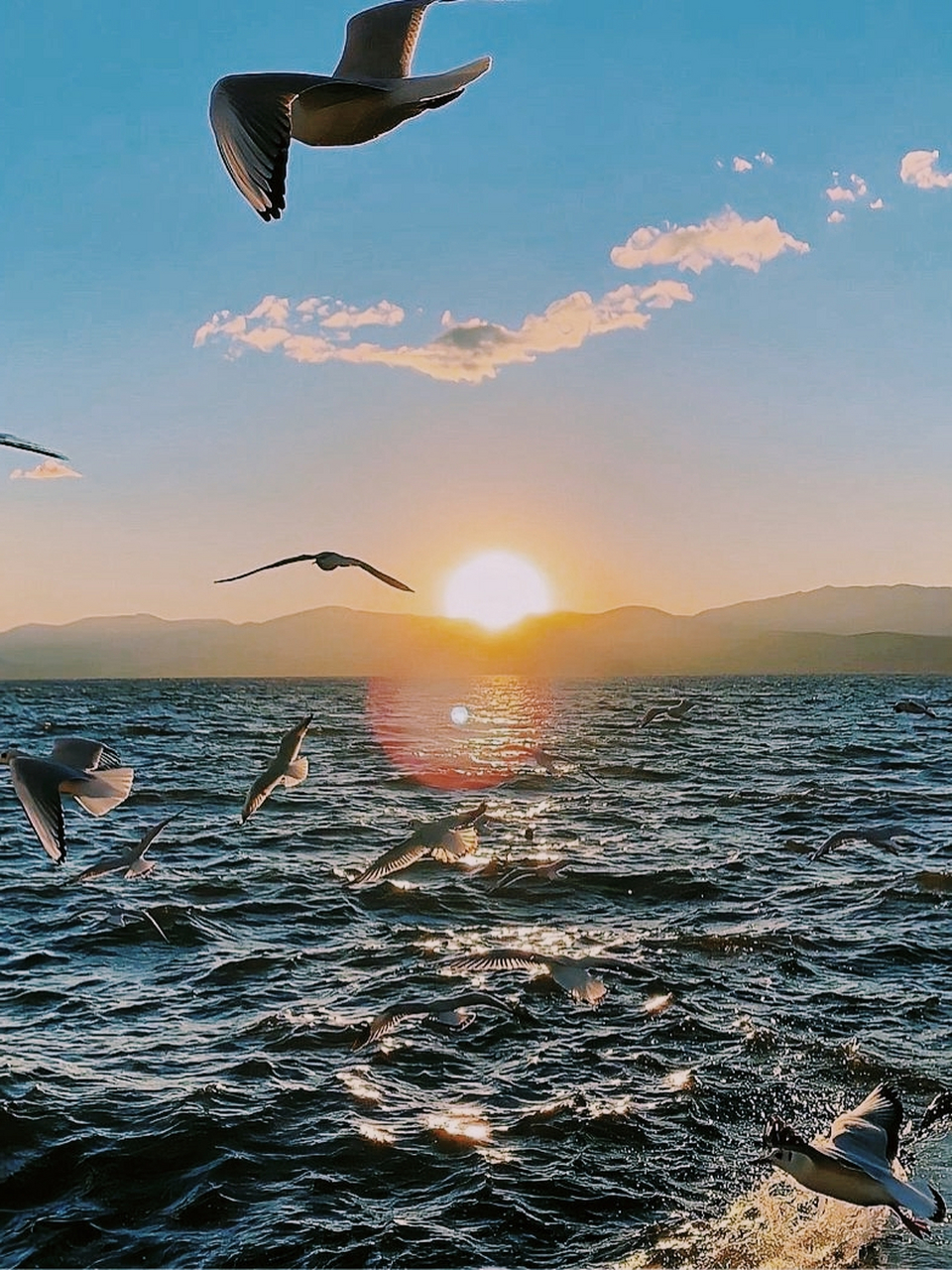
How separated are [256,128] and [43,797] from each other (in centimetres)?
347

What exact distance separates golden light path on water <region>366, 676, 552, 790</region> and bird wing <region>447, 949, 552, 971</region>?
17837 millimetres

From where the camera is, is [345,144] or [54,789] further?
[54,789]

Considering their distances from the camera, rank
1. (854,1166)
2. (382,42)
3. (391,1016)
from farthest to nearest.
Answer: (391,1016) < (382,42) < (854,1166)

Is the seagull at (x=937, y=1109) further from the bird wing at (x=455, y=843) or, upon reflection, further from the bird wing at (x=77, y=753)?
the bird wing at (x=77, y=753)

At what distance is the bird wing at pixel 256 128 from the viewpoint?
11.8 feet

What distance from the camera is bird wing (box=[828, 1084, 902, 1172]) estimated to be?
17.9 feet

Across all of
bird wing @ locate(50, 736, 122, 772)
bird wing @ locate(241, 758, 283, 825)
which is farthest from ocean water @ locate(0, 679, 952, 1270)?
bird wing @ locate(50, 736, 122, 772)

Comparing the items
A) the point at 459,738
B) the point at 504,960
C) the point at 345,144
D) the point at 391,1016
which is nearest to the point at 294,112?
the point at 345,144

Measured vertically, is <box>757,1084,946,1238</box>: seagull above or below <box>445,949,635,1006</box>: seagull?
above

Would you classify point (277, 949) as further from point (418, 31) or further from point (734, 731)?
point (734, 731)

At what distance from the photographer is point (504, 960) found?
1134 centimetres

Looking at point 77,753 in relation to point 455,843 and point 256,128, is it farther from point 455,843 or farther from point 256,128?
point 455,843

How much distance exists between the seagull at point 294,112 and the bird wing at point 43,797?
10.3 ft

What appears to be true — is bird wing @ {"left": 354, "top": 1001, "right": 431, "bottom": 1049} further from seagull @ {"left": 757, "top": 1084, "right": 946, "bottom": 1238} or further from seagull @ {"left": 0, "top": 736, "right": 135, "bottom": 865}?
seagull @ {"left": 757, "top": 1084, "right": 946, "bottom": 1238}
